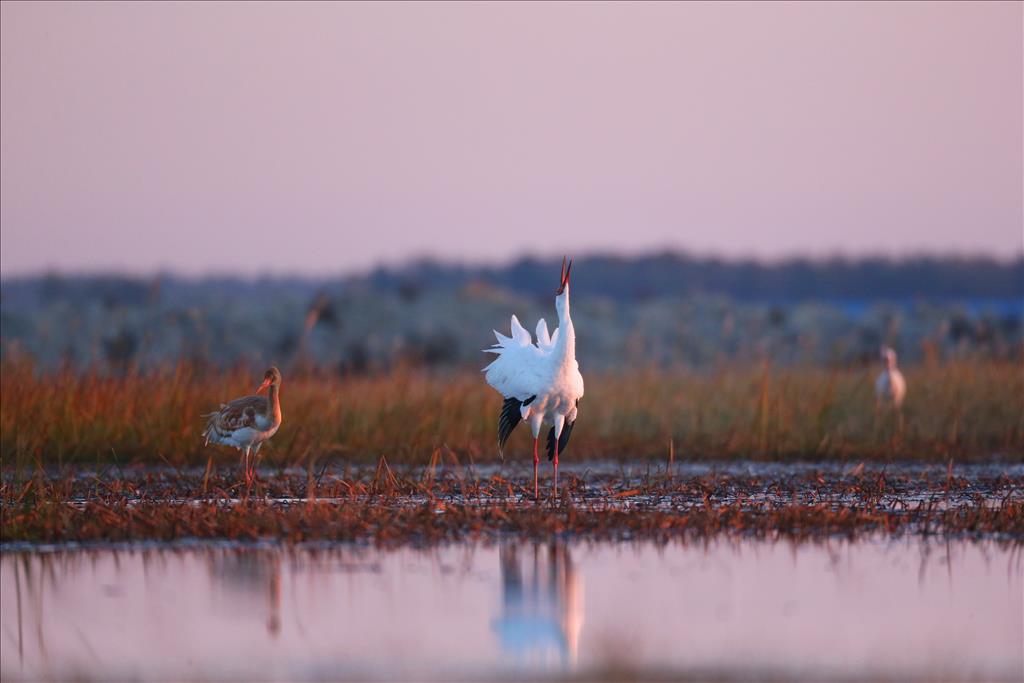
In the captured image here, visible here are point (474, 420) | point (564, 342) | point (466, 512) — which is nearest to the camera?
point (466, 512)

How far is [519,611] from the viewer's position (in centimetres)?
682

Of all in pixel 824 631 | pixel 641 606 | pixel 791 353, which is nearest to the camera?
pixel 824 631

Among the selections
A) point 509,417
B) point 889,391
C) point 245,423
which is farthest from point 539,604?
point 889,391

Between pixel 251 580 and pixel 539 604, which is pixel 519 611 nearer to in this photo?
pixel 539 604

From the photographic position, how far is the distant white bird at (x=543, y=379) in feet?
36.0

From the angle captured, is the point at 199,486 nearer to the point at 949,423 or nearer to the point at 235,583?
the point at 235,583

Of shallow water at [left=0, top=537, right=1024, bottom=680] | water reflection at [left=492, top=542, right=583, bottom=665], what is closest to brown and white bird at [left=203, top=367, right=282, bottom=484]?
shallow water at [left=0, top=537, right=1024, bottom=680]

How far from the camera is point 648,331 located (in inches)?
1609

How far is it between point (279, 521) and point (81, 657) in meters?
2.89

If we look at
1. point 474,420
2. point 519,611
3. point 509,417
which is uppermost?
point 509,417

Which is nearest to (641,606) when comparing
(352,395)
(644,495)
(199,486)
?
(644,495)

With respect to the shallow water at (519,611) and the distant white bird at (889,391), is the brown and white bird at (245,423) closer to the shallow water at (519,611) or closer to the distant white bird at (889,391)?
the shallow water at (519,611)

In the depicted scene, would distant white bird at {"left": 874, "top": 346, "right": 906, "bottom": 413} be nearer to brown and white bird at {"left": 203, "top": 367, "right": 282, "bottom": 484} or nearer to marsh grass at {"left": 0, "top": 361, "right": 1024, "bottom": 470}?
marsh grass at {"left": 0, "top": 361, "right": 1024, "bottom": 470}

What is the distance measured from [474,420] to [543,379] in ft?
14.9
